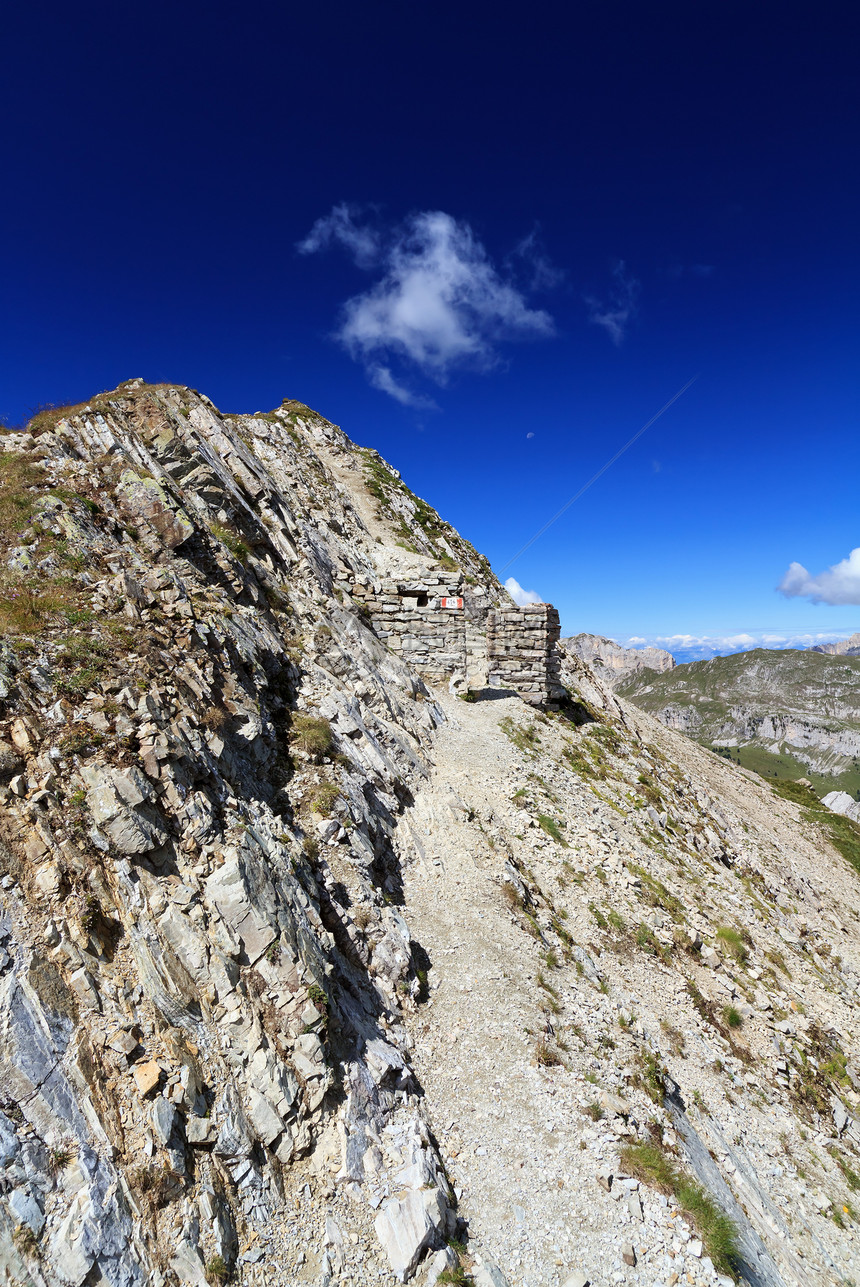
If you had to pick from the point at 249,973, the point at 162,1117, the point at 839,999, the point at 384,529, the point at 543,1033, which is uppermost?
the point at 384,529

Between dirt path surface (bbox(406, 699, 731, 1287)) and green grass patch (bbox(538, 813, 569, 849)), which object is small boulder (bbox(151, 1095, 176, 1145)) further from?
green grass patch (bbox(538, 813, 569, 849))

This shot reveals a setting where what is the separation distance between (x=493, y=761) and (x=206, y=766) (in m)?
13.1

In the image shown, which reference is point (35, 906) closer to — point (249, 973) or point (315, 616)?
point (249, 973)

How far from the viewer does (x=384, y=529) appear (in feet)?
137

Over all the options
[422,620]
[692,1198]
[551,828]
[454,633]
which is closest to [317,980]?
[692,1198]

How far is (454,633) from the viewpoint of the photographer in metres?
27.1

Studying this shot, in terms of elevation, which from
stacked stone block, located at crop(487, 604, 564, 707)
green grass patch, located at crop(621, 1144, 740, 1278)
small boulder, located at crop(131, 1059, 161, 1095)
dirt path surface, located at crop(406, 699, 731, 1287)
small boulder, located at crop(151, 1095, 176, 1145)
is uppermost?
stacked stone block, located at crop(487, 604, 564, 707)

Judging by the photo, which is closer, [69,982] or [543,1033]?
[69,982]

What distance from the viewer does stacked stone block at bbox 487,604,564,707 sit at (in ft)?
95.1

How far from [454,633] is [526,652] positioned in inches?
187

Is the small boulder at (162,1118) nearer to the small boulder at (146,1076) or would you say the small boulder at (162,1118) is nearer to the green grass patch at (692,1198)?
the small boulder at (146,1076)

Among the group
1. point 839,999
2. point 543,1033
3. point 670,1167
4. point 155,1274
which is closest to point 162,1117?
point 155,1274

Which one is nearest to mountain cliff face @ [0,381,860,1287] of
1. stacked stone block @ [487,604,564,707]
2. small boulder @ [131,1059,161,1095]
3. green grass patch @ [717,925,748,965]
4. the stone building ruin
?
small boulder @ [131,1059,161,1095]

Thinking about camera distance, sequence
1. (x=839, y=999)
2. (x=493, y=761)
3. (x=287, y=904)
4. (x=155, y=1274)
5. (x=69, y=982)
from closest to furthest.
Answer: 1. (x=155, y=1274)
2. (x=69, y=982)
3. (x=287, y=904)
4. (x=839, y=999)
5. (x=493, y=761)
